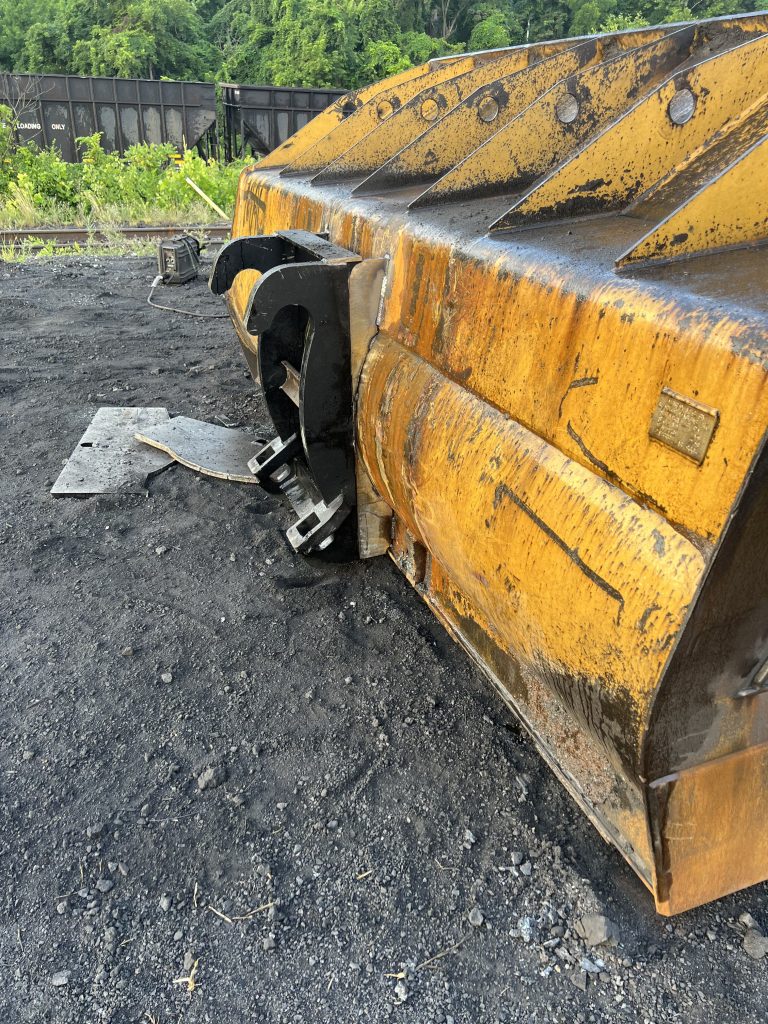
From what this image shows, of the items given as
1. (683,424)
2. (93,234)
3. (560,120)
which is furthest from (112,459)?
(93,234)

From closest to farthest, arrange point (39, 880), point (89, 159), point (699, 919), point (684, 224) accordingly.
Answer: point (684, 224)
point (699, 919)
point (39, 880)
point (89, 159)

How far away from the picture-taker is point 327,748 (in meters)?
2.25

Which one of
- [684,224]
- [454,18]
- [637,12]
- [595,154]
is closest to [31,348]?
[595,154]

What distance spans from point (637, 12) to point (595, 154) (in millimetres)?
41390

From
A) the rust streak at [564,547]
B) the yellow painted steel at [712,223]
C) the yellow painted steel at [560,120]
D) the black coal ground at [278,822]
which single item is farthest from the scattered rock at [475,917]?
the yellow painted steel at [560,120]

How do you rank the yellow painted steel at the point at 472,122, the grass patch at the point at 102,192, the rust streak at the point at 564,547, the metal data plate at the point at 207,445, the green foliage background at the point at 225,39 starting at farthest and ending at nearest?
1. the green foliage background at the point at 225,39
2. the grass patch at the point at 102,192
3. the metal data plate at the point at 207,445
4. the yellow painted steel at the point at 472,122
5. the rust streak at the point at 564,547

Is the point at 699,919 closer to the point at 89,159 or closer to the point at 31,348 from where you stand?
the point at 31,348

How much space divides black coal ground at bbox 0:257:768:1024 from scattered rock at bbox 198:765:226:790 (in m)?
0.01

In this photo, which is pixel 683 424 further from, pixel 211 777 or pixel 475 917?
pixel 211 777

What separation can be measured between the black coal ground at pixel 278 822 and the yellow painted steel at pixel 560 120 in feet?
5.09

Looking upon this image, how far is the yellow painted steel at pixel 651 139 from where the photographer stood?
5.44 feet

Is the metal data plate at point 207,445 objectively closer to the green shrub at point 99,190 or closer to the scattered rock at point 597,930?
the scattered rock at point 597,930

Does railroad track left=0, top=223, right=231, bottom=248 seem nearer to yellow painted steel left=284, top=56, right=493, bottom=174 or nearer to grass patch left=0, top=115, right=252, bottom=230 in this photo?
grass patch left=0, top=115, right=252, bottom=230

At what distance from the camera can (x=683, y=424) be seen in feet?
3.83
